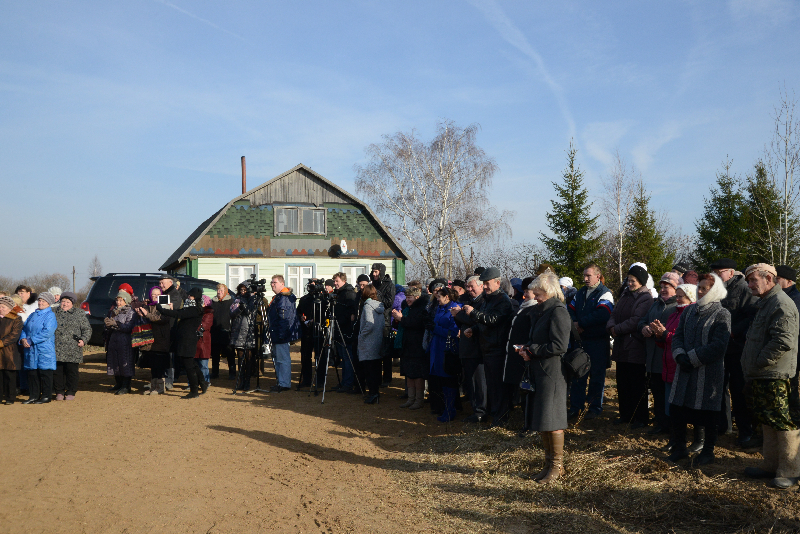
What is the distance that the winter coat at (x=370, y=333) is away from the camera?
31.3ft

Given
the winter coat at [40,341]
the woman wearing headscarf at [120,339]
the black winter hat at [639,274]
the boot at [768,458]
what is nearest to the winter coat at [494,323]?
the black winter hat at [639,274]

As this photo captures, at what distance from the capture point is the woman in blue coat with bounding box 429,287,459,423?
8141 mm

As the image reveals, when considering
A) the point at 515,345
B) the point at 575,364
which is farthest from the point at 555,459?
the point at 515,345

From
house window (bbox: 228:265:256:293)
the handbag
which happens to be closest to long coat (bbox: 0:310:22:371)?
the handbag

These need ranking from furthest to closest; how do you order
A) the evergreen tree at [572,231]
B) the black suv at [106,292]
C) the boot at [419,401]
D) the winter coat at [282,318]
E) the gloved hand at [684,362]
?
1. the evergreen tree at [572,231]
2. the black suv at [106,292]
3. the winter coat at [282,318]
4. the boot at [419,401]
5. the gloved hand at [684,362]

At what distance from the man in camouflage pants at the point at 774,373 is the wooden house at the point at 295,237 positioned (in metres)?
22.3

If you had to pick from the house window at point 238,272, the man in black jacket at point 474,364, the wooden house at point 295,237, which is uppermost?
the wooden house at point 295,237

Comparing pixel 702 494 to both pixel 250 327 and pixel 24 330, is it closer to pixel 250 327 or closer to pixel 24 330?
pixel 250 327

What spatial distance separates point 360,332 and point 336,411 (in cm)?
133

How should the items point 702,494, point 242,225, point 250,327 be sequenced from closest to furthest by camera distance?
point 702,494 < point 250,327 < point 242,225

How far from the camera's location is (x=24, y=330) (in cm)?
958

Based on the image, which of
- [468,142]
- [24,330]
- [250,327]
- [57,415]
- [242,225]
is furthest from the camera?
[468,142]

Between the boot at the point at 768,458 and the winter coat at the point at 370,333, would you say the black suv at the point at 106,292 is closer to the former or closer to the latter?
the winter coat at the point at 370,333

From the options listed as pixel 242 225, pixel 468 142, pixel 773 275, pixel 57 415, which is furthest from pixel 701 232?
pixel 57 415
